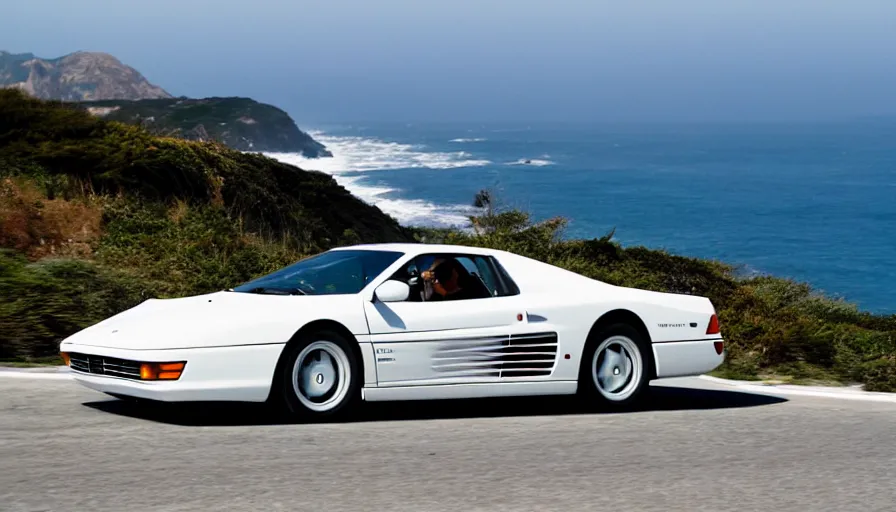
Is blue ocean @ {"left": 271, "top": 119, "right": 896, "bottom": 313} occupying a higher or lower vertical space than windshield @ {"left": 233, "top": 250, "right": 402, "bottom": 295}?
higher

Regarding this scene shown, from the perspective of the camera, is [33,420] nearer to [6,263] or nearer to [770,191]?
[6,263]

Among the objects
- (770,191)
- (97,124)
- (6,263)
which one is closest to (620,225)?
(770,191)

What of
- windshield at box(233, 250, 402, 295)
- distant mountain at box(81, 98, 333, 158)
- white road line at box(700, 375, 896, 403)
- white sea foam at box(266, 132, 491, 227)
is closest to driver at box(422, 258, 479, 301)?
windshield at box(233, 250, 402, 295)

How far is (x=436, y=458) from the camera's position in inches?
267

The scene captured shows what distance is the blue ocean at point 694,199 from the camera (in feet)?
268

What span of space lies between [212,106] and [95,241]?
149500 millimetres

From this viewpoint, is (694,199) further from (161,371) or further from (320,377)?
(161,371)

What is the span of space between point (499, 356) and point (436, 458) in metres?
1.88

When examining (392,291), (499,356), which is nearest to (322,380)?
(392,291)

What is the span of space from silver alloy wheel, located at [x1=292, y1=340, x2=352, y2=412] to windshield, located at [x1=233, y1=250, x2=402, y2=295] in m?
0.55

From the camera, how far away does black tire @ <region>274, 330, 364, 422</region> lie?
25.4 feet

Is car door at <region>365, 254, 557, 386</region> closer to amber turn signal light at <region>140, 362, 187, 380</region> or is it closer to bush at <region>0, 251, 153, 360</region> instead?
amber turn signal light at <region>140, 362, 187, 380</region>

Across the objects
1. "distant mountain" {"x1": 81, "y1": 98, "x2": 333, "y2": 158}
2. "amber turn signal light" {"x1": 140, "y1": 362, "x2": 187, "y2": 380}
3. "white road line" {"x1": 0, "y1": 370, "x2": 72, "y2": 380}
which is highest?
"distant mountain" {"x1": 81, "y1": 98, "x2": 333, "y2": 158}

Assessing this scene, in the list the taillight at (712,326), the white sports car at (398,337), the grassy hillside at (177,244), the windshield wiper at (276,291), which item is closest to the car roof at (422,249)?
the white sports car at (398,337)
